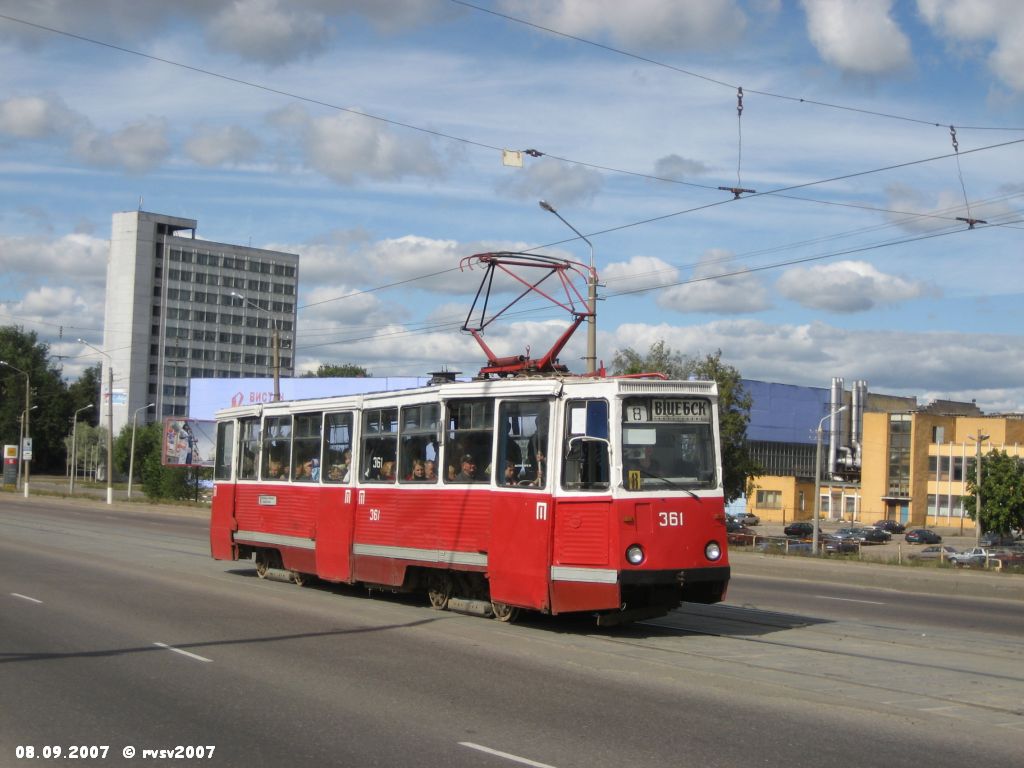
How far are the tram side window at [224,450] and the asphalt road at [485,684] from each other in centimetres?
460

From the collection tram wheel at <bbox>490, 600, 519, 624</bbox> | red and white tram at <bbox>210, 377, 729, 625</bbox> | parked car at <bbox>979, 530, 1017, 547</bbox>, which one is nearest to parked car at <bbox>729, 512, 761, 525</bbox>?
parked car at <bbox>979, 530, 1017, 547</bbox>

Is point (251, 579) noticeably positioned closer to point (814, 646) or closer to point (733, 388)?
point (814, 646)

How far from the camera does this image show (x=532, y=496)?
44.5ft

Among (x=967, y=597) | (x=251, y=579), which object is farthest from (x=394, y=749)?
(x=967, y=597)

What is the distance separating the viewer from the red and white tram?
12.9 meters

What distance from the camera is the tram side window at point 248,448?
2086 centimetres

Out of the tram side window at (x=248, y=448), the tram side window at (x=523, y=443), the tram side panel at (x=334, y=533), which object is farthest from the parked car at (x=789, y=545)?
the tram side window at (x=523, y=443)

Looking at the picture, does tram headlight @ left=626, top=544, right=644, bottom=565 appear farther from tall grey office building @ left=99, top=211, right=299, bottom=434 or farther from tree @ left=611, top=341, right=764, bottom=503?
tall grey office building @ left=99, top=211, right=299, bottom=434

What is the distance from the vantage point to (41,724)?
27.3 feet

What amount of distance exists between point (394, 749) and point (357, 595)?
1089 centimetres

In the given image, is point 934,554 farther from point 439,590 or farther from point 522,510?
point 522,510

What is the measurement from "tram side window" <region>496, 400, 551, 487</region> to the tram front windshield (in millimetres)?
1097

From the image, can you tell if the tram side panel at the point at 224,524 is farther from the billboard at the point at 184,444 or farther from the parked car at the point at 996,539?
the parked car at the point at 996,539

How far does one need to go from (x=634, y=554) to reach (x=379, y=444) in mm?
5555
